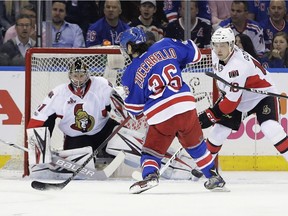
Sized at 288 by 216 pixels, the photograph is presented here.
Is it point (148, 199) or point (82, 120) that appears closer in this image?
point (148, 199)

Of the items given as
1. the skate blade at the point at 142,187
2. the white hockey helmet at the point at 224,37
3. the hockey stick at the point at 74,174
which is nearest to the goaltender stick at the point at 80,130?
the hockey stick at the point at 74,174

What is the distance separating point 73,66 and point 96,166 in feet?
2.39

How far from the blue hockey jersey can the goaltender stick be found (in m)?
0.98

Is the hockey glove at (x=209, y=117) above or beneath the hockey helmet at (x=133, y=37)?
beneath

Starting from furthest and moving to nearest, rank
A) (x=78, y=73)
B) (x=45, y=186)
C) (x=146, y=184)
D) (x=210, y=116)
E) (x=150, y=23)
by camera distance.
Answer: (x=150, y=23) < (x=78, y=73) < (x=210, y=116) < (x=45, y=186) < (x=146, y=184)

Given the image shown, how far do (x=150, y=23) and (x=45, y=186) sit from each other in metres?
2.47

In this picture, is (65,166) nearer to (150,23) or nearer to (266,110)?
(266,110)

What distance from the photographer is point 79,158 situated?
281 inches

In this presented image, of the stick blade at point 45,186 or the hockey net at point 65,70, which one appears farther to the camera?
the hockey net at point 65,70

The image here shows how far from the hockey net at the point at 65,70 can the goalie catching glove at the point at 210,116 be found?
554mm

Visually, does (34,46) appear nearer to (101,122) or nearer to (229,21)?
(101,122)

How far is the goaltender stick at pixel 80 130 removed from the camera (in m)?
7.11

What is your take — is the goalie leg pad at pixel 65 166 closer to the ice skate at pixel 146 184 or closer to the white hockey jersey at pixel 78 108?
the white hockey jersey at pixel 78 108

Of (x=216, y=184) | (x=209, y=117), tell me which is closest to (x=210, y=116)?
(x=209, y=117)
